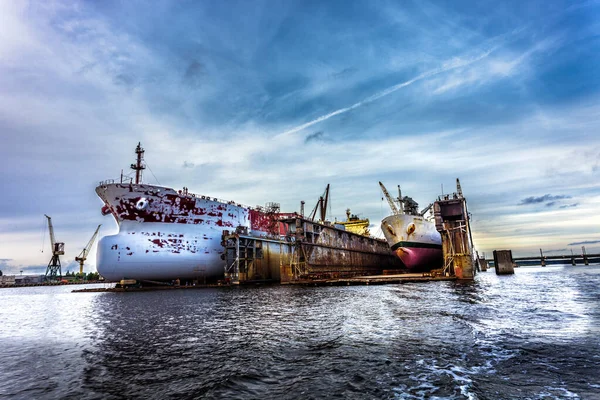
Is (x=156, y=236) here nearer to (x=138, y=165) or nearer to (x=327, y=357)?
(x=138, y=165)

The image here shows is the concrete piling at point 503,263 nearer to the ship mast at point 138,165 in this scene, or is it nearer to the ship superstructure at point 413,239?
the ship superstructure at point 413,239

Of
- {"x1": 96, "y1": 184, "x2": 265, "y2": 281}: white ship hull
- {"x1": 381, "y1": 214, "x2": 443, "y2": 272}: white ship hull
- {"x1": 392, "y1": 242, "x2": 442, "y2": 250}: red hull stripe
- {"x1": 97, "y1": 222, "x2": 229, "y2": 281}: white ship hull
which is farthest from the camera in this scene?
{"x1": 392, "y1": 242, "x2": 442, "y2": 250}: red hull stripe

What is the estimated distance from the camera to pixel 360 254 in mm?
60688

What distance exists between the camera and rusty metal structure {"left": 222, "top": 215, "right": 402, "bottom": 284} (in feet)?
143

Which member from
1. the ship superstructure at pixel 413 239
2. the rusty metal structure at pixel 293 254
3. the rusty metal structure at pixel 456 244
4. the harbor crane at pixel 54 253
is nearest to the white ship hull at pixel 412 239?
the ship superstructure at pixel 413 239

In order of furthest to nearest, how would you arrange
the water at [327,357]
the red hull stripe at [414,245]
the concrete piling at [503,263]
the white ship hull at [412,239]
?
the concrete piling at [503,263] < the red hull stripe at [414,245] < the white ship hull at [412,239] < the water at [327,357]

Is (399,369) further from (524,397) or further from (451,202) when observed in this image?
(451,202)

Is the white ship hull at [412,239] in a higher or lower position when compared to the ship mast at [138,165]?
lower

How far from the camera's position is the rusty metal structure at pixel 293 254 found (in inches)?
1710

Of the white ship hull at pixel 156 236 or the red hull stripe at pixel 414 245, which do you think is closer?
the white ship hull at pixel 156 236

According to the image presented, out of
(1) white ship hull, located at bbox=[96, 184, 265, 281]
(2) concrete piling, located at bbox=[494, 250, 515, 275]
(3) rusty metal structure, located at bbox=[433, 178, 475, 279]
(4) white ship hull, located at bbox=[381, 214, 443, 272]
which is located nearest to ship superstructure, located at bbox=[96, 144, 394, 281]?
(1) white ship hull, located at bbox=[96, 184, 265, 281]


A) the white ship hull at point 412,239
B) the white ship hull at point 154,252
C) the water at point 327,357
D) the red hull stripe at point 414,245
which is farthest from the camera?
the red hull stripe at point 414,245

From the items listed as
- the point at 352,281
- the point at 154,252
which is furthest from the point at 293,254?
the point at 154,252

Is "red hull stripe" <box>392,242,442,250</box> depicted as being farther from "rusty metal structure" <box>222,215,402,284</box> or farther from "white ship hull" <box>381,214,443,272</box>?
"rusty metal structure" <box>222,215,402,284</box>
